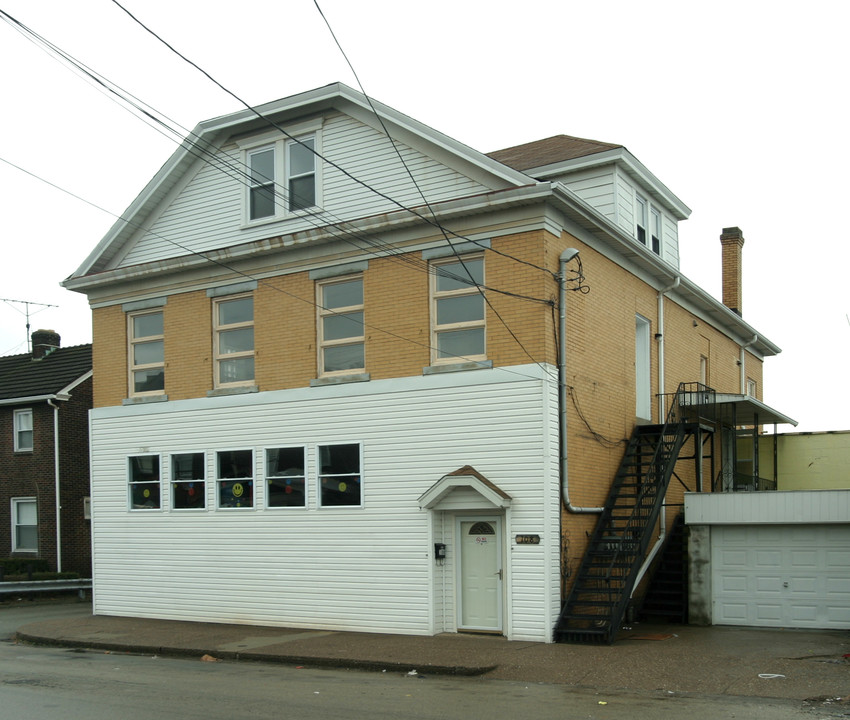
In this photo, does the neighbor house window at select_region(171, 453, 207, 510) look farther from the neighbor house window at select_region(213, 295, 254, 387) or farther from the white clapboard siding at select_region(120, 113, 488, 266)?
the white clapboard siding at select_region(120, 113, 488, 266)

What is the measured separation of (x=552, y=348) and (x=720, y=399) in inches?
278

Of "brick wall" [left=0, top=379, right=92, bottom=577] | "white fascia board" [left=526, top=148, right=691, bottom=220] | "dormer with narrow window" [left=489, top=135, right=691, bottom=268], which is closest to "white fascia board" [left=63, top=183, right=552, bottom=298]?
"dormer with narrow window" [left=489, top=135, right=691, bottom=268]

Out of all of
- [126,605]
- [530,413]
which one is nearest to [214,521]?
[126,605]

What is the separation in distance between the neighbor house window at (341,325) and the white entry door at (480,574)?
12.9 feet

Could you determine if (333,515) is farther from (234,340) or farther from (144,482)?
(144,482)

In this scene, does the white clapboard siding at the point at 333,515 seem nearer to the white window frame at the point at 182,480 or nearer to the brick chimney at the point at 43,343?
the white window frame at the point at 182,480

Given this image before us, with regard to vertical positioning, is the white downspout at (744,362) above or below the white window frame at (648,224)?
below

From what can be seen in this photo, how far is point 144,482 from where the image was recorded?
21625mm

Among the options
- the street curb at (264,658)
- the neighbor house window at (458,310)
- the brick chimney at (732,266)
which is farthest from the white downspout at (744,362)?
the street curb at (264,658)

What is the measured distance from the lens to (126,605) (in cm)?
2156

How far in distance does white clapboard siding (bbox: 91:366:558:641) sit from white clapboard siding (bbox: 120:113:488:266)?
3397 millimetres

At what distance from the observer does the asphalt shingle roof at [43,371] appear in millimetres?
30891

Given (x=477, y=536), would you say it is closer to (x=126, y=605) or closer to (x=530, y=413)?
(x=530, y=413)

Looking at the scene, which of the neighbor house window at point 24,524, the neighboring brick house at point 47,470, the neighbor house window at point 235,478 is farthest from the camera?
the neighbor house window at point 24,524
